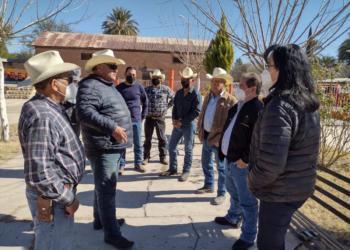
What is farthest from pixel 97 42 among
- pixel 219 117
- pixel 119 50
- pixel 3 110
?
pixel 219 117

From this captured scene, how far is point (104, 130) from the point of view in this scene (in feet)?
8.41

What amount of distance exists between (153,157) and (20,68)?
30.5 metres

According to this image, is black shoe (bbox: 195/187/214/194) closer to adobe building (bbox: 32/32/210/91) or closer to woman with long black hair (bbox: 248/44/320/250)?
woman with long black hair (bbox: 248/44/320/250)

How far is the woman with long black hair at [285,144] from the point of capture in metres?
1.68

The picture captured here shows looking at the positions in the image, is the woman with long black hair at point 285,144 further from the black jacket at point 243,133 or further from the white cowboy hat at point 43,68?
the white cowboy hat at point 43,68

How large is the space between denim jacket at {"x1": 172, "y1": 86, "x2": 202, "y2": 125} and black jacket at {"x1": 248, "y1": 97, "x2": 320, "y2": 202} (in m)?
2.73

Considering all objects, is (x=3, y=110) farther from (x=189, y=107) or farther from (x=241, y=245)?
(x=241, y=245)

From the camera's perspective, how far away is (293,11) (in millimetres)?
3299

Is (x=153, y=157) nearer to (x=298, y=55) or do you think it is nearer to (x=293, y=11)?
(x=293, y=11)

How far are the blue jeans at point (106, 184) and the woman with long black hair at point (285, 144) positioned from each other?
4.80ft

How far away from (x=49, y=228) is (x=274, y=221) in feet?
5.03

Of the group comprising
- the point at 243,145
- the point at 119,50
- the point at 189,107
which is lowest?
the point at 243,145

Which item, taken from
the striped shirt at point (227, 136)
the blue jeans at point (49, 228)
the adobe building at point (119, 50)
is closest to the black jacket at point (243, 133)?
the striped shirt at point (227, 136)

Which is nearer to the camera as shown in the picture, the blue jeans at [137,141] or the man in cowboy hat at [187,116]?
the man in cowboy hat at [187,116]
